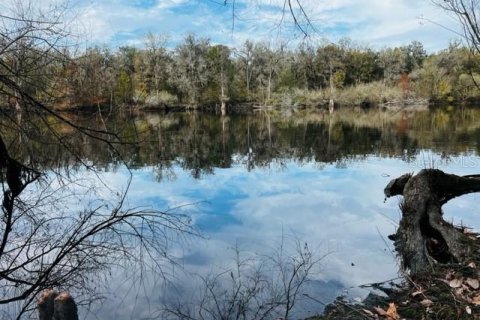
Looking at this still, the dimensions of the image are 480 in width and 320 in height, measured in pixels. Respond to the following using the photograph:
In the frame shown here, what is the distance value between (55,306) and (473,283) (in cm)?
383

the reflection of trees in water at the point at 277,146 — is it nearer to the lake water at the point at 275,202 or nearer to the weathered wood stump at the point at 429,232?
the lake water at the point at 275,202

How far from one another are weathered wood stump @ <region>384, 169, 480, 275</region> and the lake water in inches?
14.0

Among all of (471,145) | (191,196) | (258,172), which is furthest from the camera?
(471,145)

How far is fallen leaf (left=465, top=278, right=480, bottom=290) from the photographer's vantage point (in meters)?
3.99

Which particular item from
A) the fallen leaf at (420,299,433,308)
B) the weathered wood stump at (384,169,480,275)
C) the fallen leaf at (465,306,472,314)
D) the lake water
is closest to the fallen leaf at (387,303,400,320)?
the fallen leaf at (420,299,433,308)

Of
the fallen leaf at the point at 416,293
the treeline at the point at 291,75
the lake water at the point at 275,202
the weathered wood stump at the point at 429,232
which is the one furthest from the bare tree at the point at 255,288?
the treeline at the point at 291,75

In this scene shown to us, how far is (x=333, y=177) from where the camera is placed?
44.4ft

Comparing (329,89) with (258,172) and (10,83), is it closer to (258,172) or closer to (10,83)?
(258,172)

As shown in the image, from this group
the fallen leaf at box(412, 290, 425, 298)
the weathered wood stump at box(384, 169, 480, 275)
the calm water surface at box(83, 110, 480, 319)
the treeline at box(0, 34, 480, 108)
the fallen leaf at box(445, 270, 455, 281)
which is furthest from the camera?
the treeline at box(0, 34, 480, 108)

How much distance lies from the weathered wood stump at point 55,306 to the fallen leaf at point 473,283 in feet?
12.1

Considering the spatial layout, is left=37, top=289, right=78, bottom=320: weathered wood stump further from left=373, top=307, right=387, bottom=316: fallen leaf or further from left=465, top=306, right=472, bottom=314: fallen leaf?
left=465, top=306, right=472, bottom=314: fallen leaf

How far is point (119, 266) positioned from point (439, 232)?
4558 mm

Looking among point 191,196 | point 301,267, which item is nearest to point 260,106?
point 191,196

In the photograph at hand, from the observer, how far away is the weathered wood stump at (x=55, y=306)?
3.77 m
